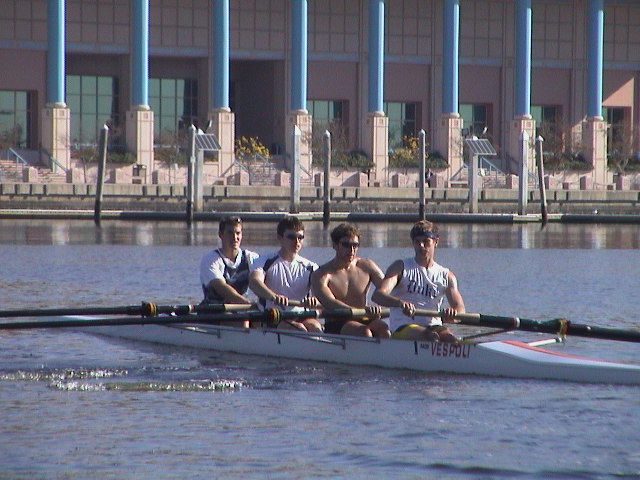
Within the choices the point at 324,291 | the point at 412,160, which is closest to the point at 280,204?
the point at 412,160

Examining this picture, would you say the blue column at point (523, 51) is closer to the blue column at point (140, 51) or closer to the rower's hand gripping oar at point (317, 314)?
the blue column at point (140, 51)

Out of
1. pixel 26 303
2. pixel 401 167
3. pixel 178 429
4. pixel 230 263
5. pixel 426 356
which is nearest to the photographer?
pixel 178 429

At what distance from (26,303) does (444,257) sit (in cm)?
1334

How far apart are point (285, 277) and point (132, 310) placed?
1.67 meters

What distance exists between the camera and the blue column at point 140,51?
59.2 meters

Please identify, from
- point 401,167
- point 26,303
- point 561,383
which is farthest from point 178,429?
point 401,167

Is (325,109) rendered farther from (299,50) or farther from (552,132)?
(552,132)

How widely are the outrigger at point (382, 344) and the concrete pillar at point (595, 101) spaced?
2077 inches

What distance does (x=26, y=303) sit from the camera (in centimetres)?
2209

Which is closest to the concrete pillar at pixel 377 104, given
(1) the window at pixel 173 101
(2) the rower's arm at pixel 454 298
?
(1) the window at pixel 173 101

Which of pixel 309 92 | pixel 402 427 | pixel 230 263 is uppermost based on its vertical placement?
pixel 309 92

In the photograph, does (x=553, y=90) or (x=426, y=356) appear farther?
(x=553, y=90)

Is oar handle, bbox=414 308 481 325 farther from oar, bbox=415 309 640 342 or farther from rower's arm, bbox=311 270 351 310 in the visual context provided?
rower's arm, bbox=311 270 351 310

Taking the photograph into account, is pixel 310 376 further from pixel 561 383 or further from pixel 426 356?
pixel 561 383
